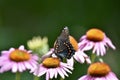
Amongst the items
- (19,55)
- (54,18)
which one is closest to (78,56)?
(19,55)

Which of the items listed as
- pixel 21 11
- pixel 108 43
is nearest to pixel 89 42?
pixel 108 43

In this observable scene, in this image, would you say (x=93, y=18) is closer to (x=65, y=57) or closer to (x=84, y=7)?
(x=84, y=7)

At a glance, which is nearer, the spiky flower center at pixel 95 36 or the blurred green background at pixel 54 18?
the spiky flower center at pixel 95 36

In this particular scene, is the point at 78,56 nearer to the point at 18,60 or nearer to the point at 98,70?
the point at 98,70

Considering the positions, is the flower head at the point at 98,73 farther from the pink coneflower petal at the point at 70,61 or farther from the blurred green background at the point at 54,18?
the blurred green background at the point at 54,18

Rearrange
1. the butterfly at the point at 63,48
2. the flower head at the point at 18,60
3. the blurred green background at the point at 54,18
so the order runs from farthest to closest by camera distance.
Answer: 1. the blurred green background at the point at 54,18
2. the flower head at the point at 18,60
3. the butterfly at the point at 63,48

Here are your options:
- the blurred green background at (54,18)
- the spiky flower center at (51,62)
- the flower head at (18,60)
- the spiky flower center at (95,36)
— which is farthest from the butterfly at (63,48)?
the blurred green background at (54,18)
